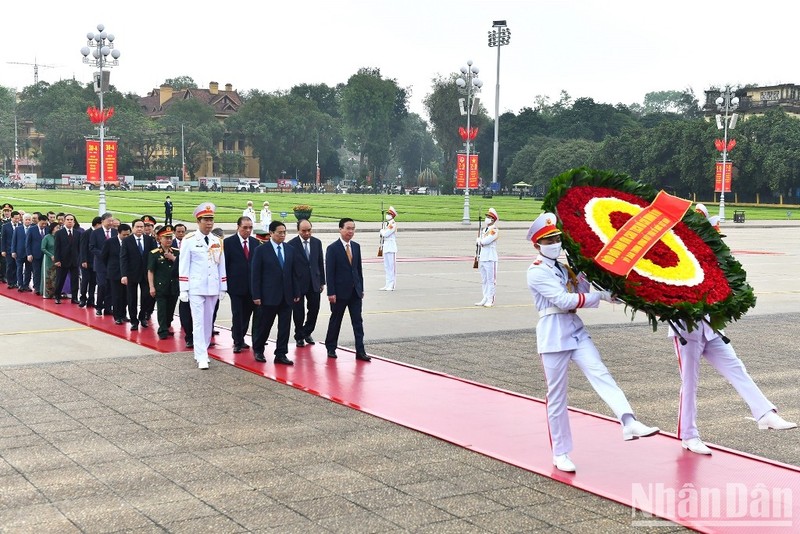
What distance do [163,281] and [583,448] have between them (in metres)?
7.40

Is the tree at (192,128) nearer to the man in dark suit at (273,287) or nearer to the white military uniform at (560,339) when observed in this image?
the man in dark suit at (273,287)

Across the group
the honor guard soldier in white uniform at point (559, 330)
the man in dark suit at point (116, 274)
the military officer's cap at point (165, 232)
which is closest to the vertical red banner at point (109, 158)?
the man in dark suit at point (116, 274)

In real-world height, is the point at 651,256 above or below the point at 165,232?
above

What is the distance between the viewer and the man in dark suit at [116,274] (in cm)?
1450

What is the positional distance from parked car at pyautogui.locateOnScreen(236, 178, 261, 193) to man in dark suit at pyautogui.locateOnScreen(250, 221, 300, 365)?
96.3 metres

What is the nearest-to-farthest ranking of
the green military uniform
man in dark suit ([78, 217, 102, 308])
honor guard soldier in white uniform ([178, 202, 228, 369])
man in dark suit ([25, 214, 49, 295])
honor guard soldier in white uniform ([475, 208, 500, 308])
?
honor guard soldier in white uniform ([178, 202, 228, 369]) → the green military uniform → man in dark suit ([78, 217, 102, 308]) → honor guard soldier in white uniform ([475, 208, 500, 308]) → man in dark suit ([25, 214, 49, 295])

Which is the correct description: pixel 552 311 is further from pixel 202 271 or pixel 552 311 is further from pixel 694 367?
pixel 202 271

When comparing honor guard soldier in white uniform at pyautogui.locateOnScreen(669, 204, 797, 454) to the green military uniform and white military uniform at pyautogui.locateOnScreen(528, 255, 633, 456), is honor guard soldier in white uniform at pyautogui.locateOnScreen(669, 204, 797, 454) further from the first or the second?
the green military uniform

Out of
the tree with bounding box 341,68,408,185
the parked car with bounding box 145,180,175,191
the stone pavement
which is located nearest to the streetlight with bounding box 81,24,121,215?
the stone pavement

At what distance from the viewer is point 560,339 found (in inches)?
271

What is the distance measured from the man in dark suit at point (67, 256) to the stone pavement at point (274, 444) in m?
3.85

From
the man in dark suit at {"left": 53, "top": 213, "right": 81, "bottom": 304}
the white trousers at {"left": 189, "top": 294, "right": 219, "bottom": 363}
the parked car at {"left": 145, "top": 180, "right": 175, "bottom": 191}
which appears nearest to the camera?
the white trousers at {"left": 189, "top": 294, "right": 219, "bottom": 363}

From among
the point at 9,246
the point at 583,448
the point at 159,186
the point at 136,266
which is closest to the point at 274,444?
the point at 583,448

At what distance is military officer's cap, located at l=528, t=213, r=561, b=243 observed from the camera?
6.71 meters
